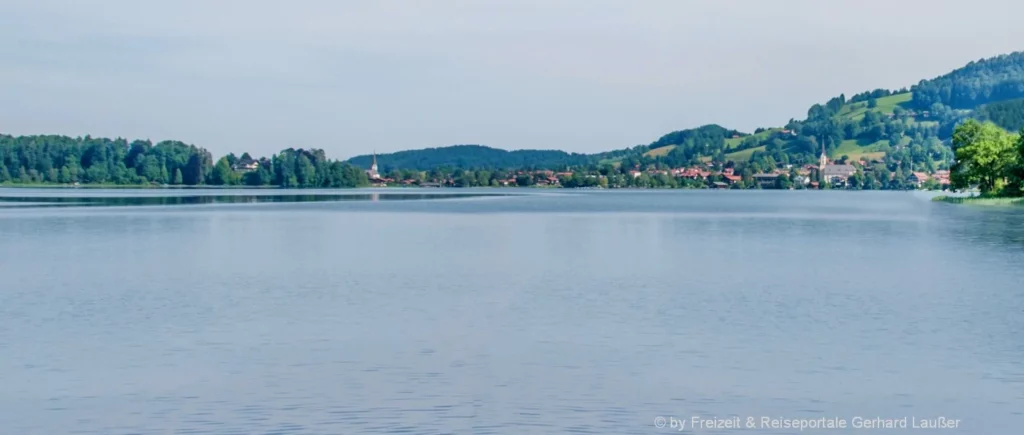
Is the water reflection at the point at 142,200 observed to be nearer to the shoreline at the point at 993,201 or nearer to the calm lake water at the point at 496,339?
the calm lake water at the point at 496,339

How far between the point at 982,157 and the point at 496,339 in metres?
97.2

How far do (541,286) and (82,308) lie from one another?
12506 mm

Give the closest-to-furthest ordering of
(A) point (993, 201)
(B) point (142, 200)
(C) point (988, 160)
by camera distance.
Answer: (C) point (988, 160)
(A) point (993, 201)
(B) point (142, 200)

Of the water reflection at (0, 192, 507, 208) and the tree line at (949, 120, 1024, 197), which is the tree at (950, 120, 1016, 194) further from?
the water reflection at (0, 192, 507, 208)

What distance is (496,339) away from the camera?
22484 mm

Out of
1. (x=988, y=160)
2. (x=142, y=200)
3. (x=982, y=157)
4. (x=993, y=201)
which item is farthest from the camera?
(x=142, y=200)

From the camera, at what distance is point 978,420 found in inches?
613

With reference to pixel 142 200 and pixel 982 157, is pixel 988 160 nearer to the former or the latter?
pixel 982 157

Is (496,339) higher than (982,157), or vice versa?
(982,157)

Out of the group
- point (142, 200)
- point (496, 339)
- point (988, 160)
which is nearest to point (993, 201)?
point (988, 160)

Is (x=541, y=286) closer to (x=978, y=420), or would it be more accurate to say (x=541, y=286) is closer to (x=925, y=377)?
(x=925, y=377)

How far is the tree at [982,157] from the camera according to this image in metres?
108

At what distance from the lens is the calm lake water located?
16.1m

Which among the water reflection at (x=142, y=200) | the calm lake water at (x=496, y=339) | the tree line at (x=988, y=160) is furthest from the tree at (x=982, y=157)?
the water reflection at (x=142, y=200)
